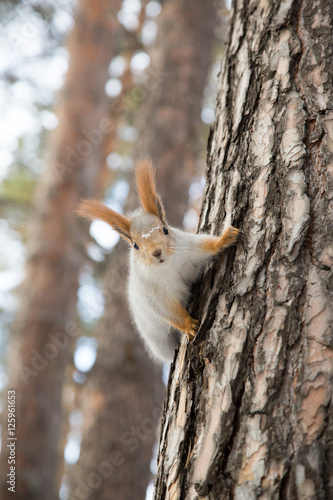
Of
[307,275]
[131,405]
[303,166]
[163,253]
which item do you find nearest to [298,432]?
[307,275]

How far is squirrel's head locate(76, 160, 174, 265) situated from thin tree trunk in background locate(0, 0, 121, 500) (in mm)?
2452

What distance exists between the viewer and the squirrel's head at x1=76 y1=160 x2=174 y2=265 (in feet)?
6.00

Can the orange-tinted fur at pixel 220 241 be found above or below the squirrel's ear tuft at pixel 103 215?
below

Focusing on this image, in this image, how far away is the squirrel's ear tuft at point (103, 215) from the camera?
1.82 m

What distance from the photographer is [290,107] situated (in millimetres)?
1448

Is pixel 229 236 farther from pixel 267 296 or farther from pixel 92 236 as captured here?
pixel 92 236

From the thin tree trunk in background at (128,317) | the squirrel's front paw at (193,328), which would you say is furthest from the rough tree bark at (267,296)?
the thin tree trunk in background at (128,317)

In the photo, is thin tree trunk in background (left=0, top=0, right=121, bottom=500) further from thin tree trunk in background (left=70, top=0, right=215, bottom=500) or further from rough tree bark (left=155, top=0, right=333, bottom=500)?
rough tree bark (left=155, top=0, right=333, bottom=500)

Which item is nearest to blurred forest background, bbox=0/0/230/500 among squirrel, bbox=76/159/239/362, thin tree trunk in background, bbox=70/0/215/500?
thin tree trunk in background, bbox=70/0/215/500

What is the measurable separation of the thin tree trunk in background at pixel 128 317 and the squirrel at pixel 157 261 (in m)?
0.90

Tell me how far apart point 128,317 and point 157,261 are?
2077 millimetres

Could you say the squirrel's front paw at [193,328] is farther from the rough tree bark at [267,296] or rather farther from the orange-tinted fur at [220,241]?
the orange-tinted fur at [220,241]

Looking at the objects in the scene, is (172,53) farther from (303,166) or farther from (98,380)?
(303,166)

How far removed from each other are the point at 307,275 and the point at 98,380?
9.40 feet
